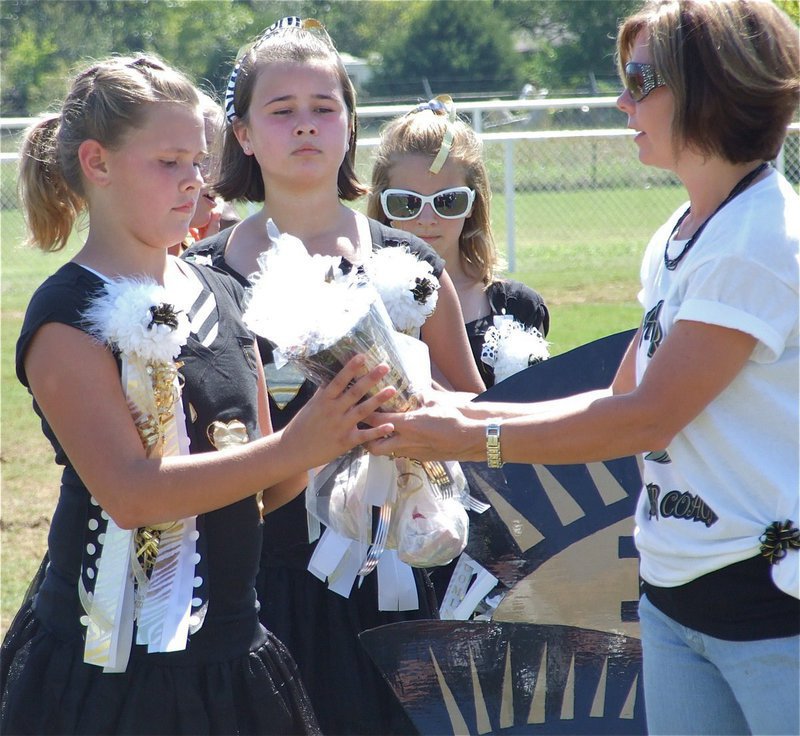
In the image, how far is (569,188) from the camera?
18.2 metres

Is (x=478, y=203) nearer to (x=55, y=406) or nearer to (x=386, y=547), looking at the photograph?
(x=386, y=547)

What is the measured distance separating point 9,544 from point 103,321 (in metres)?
4.10

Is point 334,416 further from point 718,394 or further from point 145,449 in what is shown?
point 718,394

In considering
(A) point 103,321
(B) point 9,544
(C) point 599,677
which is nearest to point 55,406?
(A) point 103,321

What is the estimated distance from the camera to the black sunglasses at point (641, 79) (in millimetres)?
2066

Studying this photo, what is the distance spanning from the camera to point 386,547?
2.61 meters

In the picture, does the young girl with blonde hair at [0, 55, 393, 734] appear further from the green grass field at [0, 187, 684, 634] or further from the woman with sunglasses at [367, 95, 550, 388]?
the woman with sunglasses at [367, 95, 550, 388]

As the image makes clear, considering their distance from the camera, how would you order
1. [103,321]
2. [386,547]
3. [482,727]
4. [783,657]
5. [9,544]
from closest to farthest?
[783,657], [103,321], [386,547], [482,727], [9,544]

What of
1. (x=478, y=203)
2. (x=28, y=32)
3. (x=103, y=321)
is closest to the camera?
(x=103, y=321)

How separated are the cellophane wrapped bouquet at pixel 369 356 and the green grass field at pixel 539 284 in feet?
1.52

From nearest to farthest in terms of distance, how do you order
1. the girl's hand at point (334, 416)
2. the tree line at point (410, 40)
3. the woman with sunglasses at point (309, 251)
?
1. the girl's hand at point (334, 416)
2. the woman with sunglasses at point (309, 251)
3. the tree line at point (410, 40)

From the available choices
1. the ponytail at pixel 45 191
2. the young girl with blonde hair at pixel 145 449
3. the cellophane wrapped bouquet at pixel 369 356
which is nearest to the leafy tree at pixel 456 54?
the cellophane wrapped bouquet at pixel 369 356

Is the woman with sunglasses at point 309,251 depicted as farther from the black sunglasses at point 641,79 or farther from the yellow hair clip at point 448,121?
the black sunglasses at point 641,79

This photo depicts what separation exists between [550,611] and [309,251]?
3.79 ft
